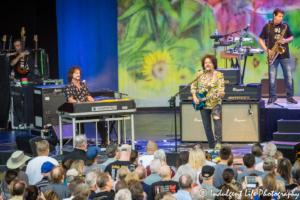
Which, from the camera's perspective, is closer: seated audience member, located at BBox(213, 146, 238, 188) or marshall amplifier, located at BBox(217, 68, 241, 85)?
seated audience member, located at BBox(213, 146, 238, 188)

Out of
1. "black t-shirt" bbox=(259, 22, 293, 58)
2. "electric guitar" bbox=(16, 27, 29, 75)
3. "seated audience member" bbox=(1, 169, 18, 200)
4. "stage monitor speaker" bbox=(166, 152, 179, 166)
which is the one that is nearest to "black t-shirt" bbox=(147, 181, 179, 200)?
"seated audience member" bbox=(1, 169, 18, 200)

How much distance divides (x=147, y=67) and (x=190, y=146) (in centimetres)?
564

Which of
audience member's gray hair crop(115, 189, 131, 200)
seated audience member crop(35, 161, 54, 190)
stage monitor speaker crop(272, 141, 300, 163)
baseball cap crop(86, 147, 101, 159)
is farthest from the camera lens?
stage monitor speaker crop(272, 141, 300, 163)

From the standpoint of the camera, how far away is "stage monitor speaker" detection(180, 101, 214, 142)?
8180 millimetres

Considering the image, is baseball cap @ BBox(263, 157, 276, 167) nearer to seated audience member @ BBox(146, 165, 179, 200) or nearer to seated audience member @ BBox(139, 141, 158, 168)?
seated audience member @ BBox(146, 165, 179, 200)

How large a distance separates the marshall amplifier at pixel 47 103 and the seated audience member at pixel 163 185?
4.82 meters

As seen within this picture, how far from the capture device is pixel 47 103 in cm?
862

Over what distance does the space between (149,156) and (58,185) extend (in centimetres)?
143

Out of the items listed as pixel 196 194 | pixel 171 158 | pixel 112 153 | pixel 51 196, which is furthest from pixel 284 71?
pixel 51 196

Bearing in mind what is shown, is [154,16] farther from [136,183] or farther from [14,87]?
[136,183]

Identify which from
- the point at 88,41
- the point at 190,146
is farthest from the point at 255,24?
the point at 190,146

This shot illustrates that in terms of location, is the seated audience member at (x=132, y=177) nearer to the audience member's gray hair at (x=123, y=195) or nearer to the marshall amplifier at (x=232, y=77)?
the audience member's gray hair at (x=123, y=195)

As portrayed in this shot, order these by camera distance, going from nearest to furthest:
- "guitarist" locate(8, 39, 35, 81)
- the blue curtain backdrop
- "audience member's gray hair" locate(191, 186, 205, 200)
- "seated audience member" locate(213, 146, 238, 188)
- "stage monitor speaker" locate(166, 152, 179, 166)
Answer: "audience member's gray hair" locate(191, 186, 205, 200)
"seated audience member" locate(213, 146, 238, 188)
"stage monitor speaker" locate(166, 152, 179, 166)
"guitarist" locate(8, 39, 35, 81)
the blue curtain backdrop

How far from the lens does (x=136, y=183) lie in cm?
397
